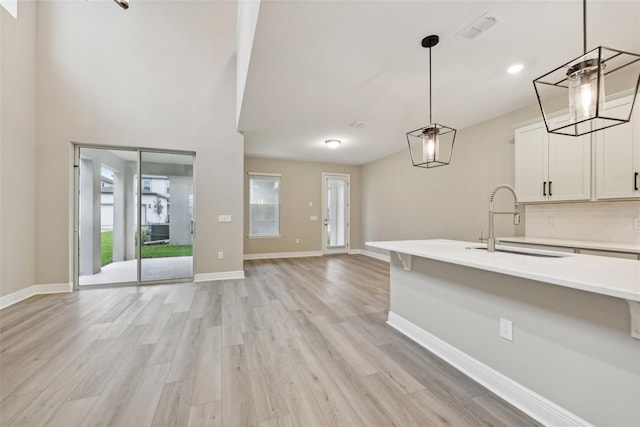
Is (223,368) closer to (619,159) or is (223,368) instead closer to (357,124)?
(357,124)

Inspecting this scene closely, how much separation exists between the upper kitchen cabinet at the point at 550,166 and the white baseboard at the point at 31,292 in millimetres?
6654

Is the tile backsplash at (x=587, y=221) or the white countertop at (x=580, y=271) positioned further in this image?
the tile backsplash at (x=587, y=221)

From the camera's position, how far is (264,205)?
7.03 m

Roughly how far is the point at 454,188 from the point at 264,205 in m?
4.55

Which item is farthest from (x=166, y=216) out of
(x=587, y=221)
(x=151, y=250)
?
(x=587, y=221)

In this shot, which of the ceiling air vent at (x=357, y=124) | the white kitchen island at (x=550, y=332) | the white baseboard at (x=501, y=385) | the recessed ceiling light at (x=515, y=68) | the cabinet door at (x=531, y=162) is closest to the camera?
the white kitchen island at (x=550, y=332)

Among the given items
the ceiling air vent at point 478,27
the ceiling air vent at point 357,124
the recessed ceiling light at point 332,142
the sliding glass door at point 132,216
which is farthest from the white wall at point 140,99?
the ceiling air vent at point 478,27

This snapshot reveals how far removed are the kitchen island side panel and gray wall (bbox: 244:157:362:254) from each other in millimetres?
5293

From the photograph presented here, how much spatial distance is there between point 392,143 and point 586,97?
433 cm

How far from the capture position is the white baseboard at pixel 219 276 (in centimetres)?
451

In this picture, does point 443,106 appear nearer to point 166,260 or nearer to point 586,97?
point 586,97

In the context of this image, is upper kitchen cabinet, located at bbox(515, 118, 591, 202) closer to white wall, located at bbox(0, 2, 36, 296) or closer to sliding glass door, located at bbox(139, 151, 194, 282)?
sliding glass door, located at bbox(139, 151, 194, 282)

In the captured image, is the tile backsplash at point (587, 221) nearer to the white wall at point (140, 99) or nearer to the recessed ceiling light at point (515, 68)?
the recessed ceiling light at point (515, 68)

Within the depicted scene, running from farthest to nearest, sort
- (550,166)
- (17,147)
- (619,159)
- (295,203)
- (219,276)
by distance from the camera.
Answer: (295,203) < (219,276) < (17,147) < (550,166) < (619,159)
